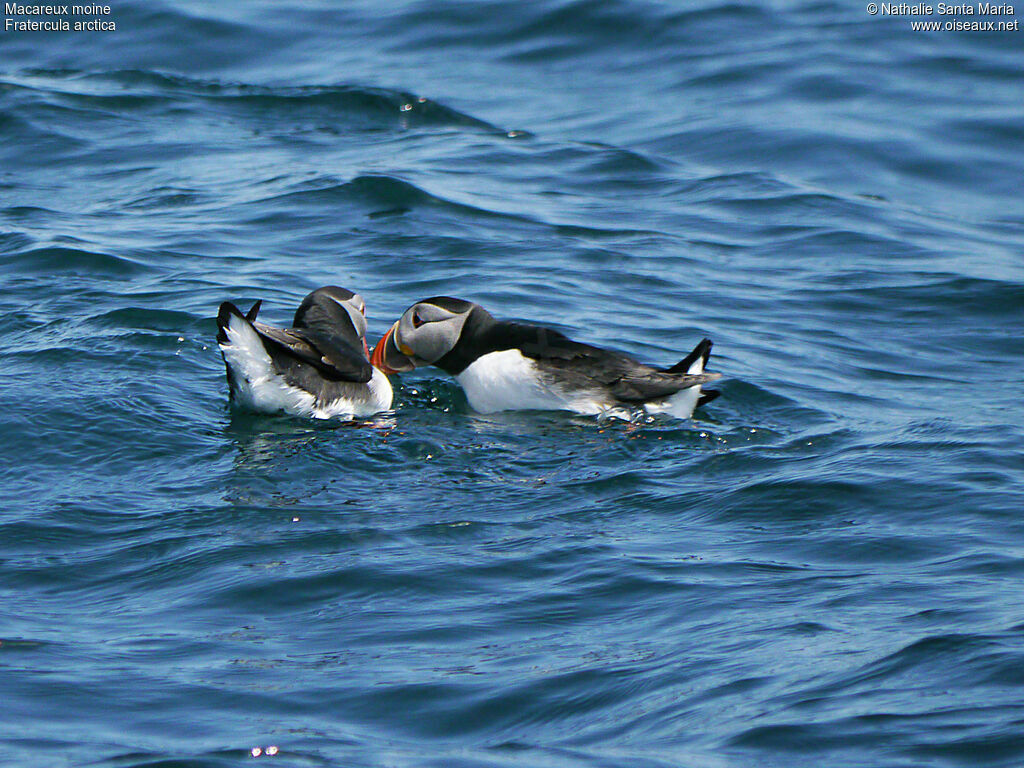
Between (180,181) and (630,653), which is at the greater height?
(180,181)

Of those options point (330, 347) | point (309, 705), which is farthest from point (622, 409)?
point (309, 705)

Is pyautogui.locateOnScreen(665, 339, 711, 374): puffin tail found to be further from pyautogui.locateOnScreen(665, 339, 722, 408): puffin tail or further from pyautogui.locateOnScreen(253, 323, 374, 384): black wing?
pyautogui.locateOnScreen(253, 323, 374, 384): black wing

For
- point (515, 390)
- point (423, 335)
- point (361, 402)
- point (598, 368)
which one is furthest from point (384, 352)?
point (598, 368)

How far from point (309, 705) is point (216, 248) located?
7.23 metres

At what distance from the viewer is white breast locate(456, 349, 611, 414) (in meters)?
8.17

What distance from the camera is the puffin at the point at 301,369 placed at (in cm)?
748

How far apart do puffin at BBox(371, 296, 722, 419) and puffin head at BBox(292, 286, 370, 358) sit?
1.13 feet

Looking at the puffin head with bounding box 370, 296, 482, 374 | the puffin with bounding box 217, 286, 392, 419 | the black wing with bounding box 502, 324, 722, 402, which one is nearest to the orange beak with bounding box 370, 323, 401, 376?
the puffin head with bounding box 370, 296, 482, 374

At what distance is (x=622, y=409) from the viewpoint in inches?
320

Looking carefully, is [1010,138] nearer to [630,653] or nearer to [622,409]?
[622,409]

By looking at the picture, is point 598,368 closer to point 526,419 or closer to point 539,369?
point 539,369

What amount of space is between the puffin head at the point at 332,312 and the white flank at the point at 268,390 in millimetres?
461

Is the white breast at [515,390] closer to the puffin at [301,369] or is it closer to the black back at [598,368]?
the black back at [598,368]

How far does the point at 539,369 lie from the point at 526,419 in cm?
30
